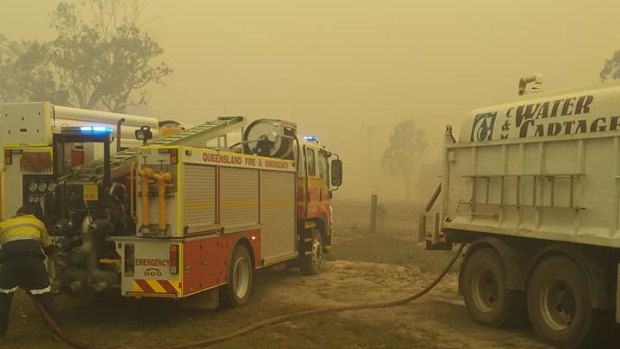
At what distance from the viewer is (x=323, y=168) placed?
14.3 metres

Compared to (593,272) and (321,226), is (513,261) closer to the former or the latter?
(593,272)

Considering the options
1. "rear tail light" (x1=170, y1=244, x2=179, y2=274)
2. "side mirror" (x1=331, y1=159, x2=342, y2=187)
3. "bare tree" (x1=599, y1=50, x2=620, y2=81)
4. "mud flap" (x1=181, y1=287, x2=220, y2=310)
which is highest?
"bare tree" (x1=599, y1=50, x2=620, y2=81)

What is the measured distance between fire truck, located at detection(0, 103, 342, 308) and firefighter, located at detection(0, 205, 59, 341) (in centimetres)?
49

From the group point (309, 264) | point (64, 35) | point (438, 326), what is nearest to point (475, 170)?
point (438, 326)

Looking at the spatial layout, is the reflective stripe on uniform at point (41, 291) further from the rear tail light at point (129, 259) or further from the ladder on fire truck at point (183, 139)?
the ladder on fire truck at point (183, 139)

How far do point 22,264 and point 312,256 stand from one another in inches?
259

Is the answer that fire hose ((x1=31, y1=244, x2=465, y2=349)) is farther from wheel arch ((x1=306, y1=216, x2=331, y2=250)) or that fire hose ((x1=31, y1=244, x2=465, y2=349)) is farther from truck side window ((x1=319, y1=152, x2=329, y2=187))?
truck side window ((x1=319, y1=152, x2=329, y2=187))

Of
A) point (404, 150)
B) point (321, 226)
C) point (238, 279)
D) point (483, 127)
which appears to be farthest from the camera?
point (404, 150)

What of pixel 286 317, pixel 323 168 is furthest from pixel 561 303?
pixel 323 168

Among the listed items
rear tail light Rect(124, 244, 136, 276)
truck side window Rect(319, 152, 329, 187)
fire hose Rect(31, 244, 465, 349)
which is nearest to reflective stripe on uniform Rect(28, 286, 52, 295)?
fire hose Rect(31, 244, 465, 349)

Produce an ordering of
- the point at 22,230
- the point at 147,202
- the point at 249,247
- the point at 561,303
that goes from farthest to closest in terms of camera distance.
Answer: the point at 249,247
the point at 147,202
the point at 22,230
the point at 561,303

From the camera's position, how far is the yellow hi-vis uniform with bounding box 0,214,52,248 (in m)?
7.70

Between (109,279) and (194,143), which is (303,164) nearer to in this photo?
(194,143)

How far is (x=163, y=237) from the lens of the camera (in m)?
7.95
